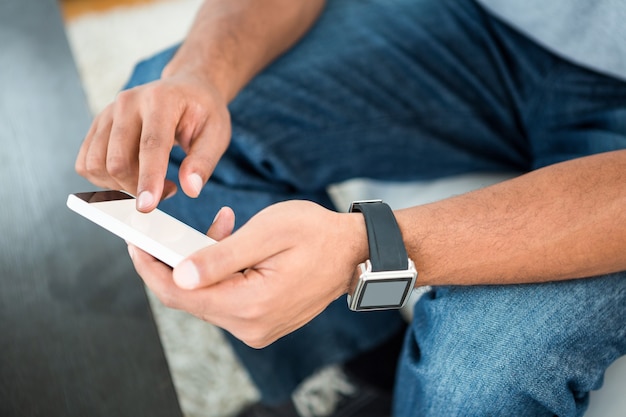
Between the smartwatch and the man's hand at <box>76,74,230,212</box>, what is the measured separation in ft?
0.66

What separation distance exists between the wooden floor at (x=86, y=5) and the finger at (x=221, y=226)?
1.66 meters

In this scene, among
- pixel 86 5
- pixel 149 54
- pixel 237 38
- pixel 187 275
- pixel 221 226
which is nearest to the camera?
pixel 187 275

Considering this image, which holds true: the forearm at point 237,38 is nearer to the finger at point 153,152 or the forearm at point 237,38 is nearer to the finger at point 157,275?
the finger at point 153,152

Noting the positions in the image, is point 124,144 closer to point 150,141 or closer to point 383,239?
point 150,141

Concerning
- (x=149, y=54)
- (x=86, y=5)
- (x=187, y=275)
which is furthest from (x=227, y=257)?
(x=86, y=5)

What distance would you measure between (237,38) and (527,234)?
0.50 m

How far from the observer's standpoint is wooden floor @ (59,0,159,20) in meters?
1.96

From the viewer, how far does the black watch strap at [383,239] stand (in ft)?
1.88

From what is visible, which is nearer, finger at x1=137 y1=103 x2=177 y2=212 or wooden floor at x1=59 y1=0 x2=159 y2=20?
finger at x1=137 y1=103 x2=177 y2=212

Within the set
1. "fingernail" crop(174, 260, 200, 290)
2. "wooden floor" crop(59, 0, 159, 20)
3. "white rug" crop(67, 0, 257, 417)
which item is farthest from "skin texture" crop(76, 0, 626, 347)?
"wooden floor" crop(59, 0, 159, 20)

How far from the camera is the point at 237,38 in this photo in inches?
33.6

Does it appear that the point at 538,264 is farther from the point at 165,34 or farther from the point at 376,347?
the point at 165,34

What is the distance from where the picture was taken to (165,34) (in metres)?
1.88

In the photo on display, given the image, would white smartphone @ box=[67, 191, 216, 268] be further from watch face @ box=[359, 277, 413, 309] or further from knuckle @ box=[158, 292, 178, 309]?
watch face @ box=[359, 277, 413, 309]
